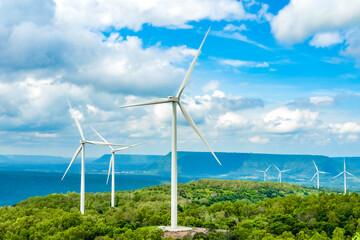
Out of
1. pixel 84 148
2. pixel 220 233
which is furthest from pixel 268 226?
pixel 84 148

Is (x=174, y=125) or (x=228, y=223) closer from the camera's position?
(x=174, y=125)

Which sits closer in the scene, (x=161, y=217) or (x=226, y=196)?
(x=161, y=217)

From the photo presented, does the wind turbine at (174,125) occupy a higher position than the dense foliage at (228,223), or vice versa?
the wind turbine at (174,125)

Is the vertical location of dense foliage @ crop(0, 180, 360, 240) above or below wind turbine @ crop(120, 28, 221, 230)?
below

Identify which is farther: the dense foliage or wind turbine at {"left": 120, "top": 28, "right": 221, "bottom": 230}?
the dense foliage

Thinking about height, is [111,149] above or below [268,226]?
above

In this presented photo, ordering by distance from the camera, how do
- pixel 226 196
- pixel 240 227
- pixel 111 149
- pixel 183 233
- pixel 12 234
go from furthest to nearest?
pixel 226 196 < pixel 111 149 < pixel 12 234 < pixel 240 227 < pixel 183 233

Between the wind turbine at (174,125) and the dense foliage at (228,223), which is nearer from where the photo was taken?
the wind turbine at (174,125)

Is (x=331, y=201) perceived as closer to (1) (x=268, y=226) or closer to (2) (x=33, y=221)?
(1) (x=268, y=226)

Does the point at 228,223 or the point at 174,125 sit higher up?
the point at 174,125

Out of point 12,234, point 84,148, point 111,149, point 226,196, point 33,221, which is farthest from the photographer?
point 226,196

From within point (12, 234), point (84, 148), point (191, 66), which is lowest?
point (12, 234)
